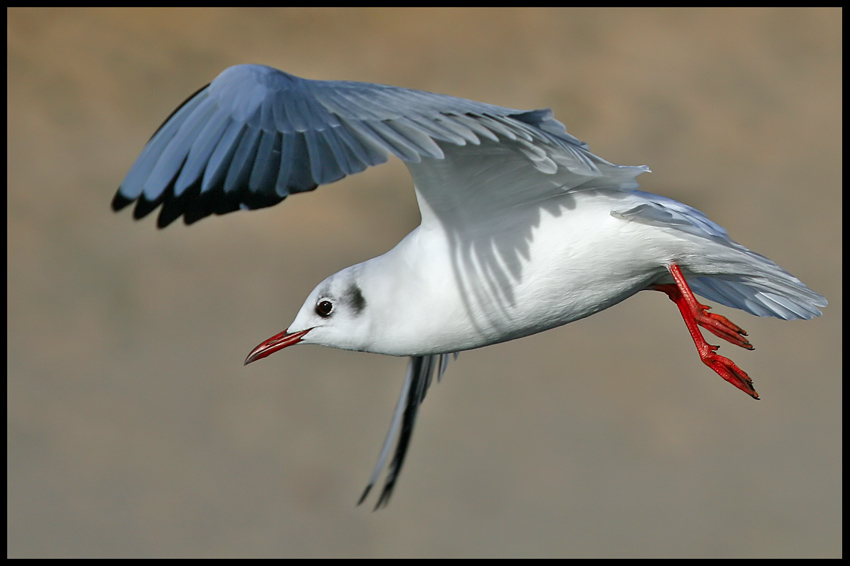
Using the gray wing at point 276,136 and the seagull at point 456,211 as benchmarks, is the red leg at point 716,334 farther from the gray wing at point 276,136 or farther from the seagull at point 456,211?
the gray wing at point 276,136

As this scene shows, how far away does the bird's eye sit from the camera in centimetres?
146

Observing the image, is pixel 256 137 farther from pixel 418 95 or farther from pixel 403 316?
pixel 403 316

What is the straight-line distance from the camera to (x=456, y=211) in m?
1.37

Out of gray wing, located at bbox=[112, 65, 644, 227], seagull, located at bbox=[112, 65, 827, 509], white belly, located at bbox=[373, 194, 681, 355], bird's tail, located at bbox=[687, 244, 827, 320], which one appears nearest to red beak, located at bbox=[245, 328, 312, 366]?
seagull, located at bbox=[112, 65, 827, 509]

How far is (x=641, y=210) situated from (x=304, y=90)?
468mm

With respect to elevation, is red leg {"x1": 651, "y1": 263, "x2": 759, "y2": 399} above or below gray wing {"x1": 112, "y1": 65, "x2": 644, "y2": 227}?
below

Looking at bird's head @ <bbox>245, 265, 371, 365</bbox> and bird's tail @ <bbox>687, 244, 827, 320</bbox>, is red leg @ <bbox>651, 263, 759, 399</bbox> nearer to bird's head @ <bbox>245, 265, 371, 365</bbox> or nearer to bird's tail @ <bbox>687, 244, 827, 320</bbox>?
bird's tail @ <bbox>687, 244, 827, 320</bbox>

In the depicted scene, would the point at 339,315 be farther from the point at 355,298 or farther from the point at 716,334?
the point at 716,334

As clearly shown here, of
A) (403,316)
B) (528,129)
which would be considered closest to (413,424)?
(403,316)

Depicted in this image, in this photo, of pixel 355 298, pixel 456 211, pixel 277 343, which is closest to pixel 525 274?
pixel 456 211

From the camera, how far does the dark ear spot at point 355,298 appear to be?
1.44 metres

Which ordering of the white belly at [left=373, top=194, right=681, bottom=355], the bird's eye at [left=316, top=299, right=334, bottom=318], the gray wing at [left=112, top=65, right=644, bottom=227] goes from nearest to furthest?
the gray wing at [left=112, top=65, right=644, bottom=227] → the white belly at [left=373, top=194, right=681, bottom=355] → the bird's eye at [left=316, top=299, right=334, bottom=318]

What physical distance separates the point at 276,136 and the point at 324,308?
41 cm

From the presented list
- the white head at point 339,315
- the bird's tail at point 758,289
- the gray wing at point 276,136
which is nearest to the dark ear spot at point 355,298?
the white head at point 339,315
